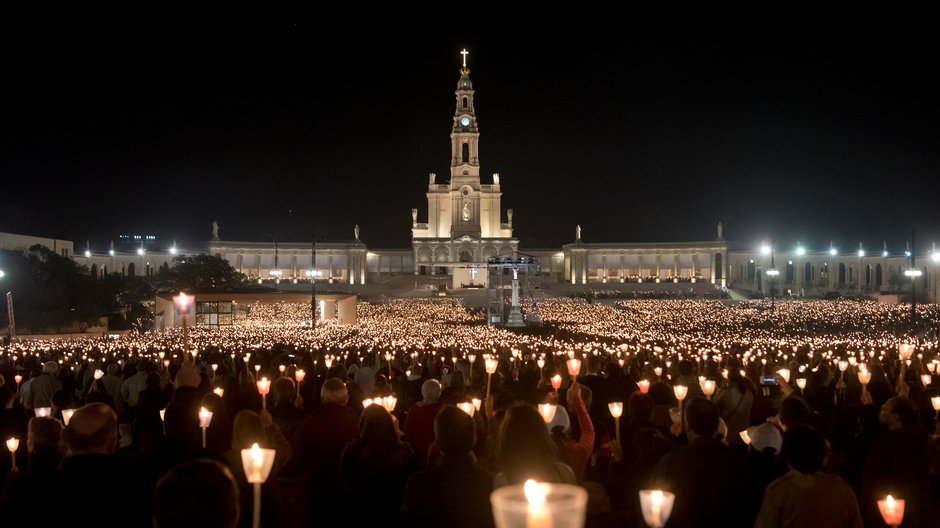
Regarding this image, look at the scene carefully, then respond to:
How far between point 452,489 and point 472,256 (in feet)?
315

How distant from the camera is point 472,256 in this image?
3947 inches

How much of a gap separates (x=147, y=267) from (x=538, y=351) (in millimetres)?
88766

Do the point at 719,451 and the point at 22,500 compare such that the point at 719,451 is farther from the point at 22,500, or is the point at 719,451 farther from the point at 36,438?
the point at 36,438

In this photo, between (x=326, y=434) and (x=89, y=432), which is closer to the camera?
(x=89, y=432)

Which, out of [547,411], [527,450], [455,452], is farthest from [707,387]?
[455,452]

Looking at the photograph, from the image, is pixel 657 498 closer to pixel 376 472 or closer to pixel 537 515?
pixel 537 515

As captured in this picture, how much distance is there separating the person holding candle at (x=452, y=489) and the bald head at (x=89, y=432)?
1594 millimetres

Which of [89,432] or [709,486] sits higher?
[89,432]

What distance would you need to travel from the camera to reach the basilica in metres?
98.4

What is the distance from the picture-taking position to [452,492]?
4.23m

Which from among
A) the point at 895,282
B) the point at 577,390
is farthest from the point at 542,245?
the point at 577,390

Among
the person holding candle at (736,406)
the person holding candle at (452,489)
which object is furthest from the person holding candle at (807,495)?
the person holding candle at (736,406)

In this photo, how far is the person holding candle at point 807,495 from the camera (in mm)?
4527

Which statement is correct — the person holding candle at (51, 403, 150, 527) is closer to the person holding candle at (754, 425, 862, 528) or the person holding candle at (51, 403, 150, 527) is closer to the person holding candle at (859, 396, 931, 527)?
the person holding candle at (754, 425, 862, 528)
